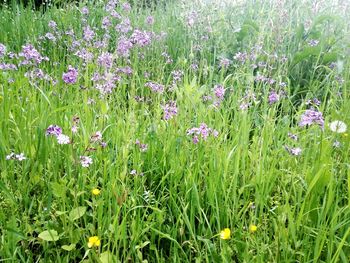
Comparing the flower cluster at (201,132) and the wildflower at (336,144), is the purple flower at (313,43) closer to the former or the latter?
the wildflower at (336,144)

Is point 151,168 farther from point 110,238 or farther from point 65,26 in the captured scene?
point 65,26

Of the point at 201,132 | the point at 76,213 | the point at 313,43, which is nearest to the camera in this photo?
the point at 76,213

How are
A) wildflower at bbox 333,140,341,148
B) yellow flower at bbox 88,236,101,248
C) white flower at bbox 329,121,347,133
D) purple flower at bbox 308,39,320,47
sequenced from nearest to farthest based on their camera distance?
yellow flower at bbox 88,236,101,248, white flower at bbox 329,121,347,133, wildflower at bbox 333,140,341,148, purple flower at bbox 308,39,320,47

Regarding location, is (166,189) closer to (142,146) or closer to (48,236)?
(142,146)

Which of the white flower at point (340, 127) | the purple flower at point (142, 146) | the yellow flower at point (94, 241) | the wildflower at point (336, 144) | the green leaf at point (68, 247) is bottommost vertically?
the green leaf at point (68, 247)

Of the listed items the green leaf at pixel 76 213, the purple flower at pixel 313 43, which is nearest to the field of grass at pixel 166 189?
the green leaf at pixel 76 213

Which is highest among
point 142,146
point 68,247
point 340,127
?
point 340,127

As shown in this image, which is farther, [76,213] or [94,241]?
[76,213]

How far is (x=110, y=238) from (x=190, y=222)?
0.32 meters

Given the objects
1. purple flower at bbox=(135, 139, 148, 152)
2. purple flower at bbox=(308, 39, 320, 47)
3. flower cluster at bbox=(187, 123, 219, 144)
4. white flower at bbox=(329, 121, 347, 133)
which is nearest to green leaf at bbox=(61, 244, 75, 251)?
purple flower at bbox=(135, 139, 148, 152)

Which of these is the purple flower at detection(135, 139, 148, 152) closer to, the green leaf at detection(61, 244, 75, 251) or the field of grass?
the field of grass

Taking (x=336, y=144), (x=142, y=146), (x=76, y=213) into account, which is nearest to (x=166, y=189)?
(x=142, y=146)

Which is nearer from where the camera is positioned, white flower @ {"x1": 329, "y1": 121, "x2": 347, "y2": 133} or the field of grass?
the field of grass

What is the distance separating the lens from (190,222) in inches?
60.7
